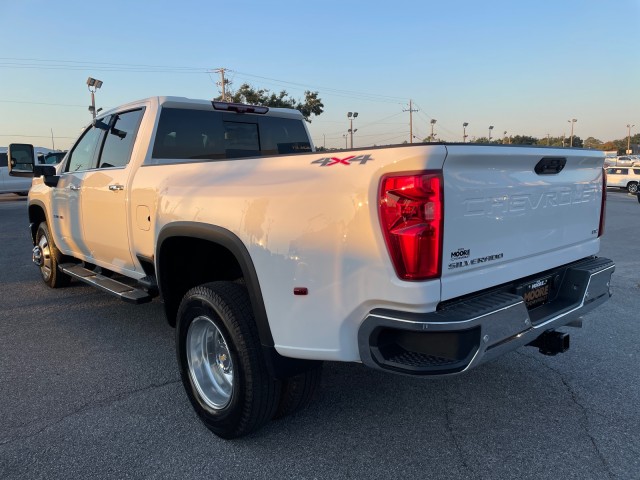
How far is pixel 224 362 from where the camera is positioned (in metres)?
3.16

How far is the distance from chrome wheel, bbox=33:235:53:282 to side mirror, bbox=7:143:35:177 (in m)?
1.01

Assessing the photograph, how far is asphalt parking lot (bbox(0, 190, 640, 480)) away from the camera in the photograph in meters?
2.69

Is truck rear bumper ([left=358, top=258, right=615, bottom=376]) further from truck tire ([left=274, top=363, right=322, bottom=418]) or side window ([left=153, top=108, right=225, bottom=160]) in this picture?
side window ([left=153, top=108, right=225, bottom=160])

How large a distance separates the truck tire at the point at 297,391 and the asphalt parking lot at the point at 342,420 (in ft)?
0.57

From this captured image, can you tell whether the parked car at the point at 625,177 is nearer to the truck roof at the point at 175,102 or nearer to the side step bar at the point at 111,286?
the truck roof at the point at 175,102

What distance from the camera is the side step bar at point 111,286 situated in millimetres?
3973

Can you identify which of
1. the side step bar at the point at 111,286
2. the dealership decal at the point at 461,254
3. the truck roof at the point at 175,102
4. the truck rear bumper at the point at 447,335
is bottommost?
the side step bar at the point at 111,286

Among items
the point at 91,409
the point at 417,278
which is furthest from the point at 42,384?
the point at 417,278

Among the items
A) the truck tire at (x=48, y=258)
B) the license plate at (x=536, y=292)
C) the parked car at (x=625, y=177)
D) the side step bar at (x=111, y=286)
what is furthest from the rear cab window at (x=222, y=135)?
the parked car at (x=625, y=177)

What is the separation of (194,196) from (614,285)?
576 centimetres

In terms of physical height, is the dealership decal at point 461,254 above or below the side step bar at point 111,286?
above

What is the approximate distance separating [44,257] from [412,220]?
5.87 metres

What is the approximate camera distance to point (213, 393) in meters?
3.19

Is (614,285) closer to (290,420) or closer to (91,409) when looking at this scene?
(290,420)
